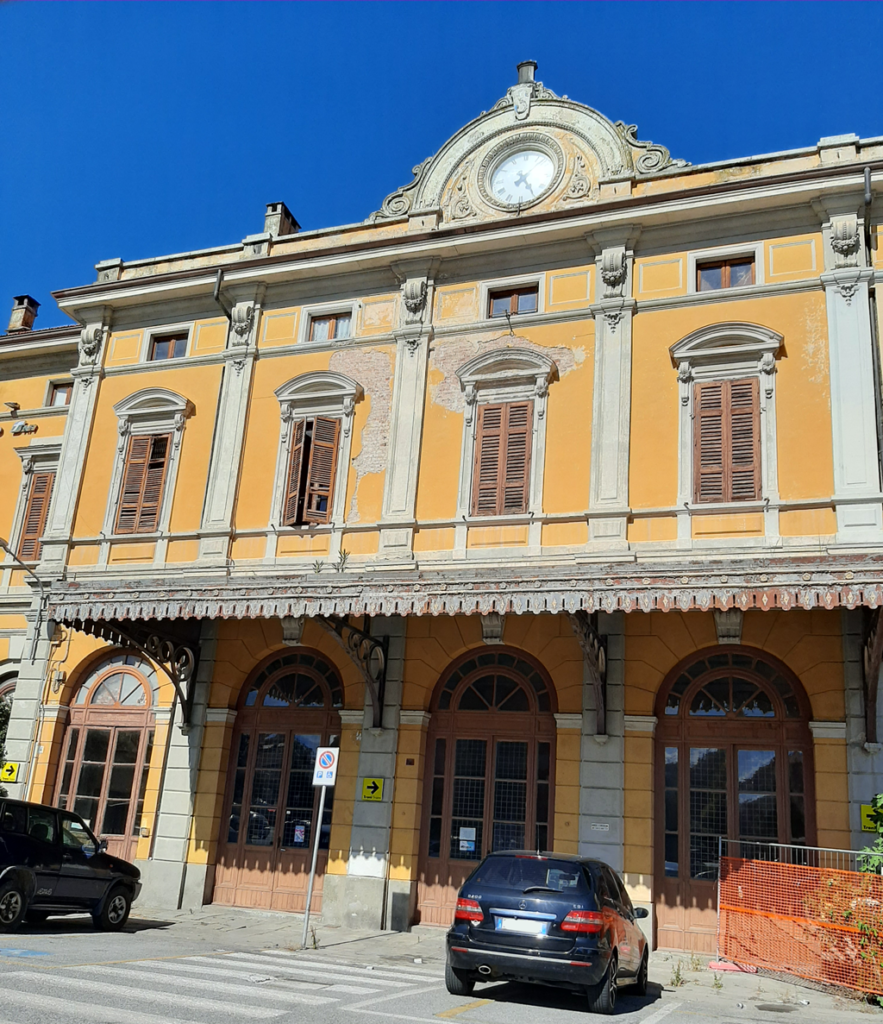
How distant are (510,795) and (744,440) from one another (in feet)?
21.5

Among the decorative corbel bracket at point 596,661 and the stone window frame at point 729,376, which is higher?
the stone window frame at point 729,376

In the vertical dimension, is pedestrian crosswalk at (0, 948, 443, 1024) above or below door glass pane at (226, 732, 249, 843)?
below

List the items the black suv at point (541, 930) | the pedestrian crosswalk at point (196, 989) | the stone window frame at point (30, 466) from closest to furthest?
the pedestrian crosswalk at point (196, 989), the black suv at point (541, 930), the stone window frame at point (30, 466)

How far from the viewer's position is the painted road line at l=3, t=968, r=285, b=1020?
24.0 feet

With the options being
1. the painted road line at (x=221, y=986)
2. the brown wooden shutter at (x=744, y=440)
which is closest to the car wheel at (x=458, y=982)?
the painted road line at (x=221, y=986)

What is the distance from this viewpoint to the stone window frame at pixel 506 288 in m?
17.3

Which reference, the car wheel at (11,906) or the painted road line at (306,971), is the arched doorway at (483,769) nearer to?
the painted road line at (306,971)

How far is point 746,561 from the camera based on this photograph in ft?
→ 43.1

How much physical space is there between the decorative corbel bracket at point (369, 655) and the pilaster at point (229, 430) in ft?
10.6

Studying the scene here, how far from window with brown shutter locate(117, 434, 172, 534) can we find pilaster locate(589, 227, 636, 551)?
844 cm

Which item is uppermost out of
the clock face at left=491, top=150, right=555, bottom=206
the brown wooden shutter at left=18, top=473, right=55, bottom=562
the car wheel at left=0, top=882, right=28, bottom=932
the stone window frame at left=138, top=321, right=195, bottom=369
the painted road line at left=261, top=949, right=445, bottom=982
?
the clock face at left=491, top=150, right=555, bottom=206

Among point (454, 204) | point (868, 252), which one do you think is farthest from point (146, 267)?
point (868, 252)

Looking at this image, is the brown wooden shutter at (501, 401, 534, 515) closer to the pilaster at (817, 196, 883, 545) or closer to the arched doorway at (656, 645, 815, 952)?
the arched doorway at (656, 645, 815, 952)

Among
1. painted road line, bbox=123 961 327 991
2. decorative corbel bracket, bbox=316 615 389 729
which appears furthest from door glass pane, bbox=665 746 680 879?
painted road line, bbox=123 961 327 991
